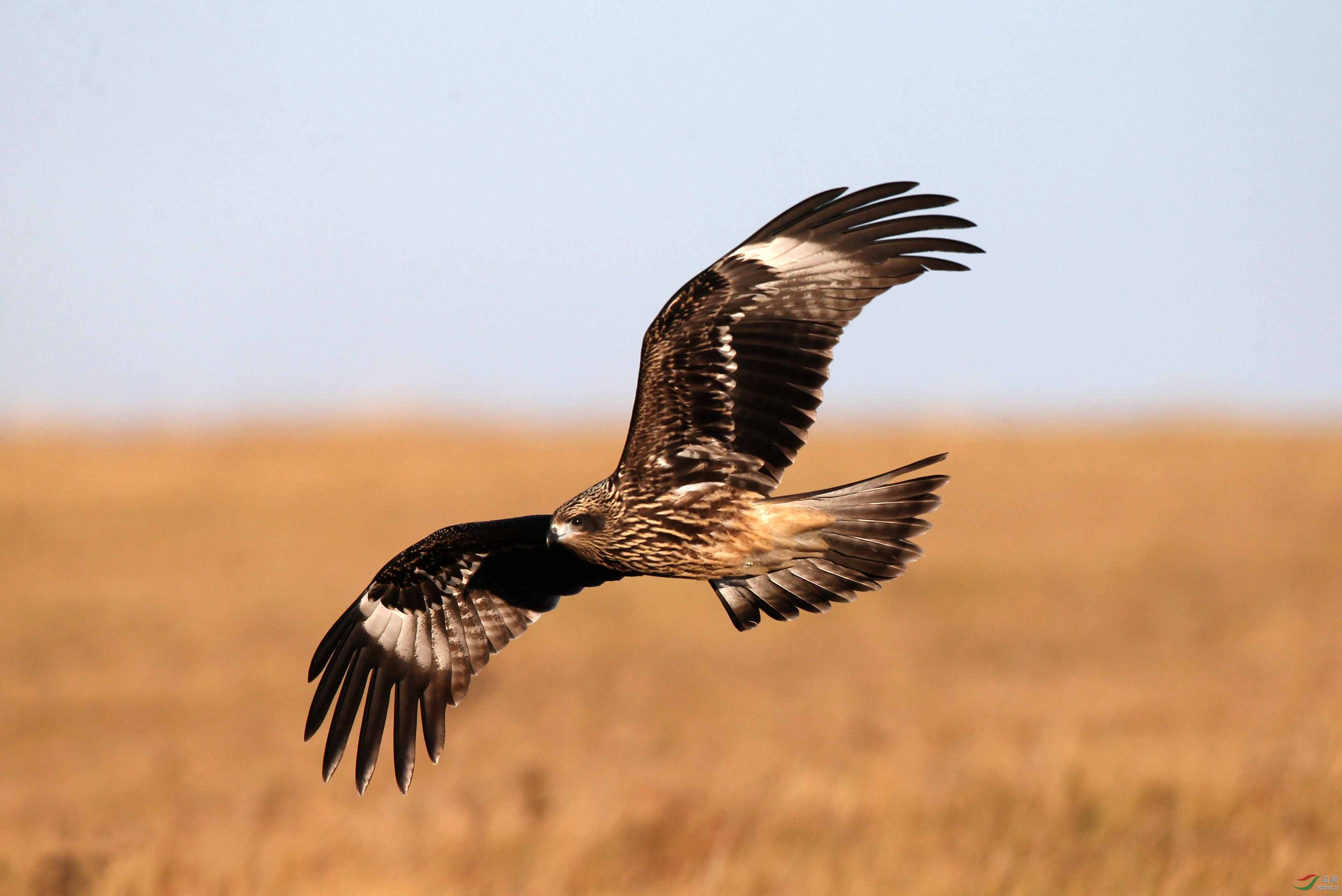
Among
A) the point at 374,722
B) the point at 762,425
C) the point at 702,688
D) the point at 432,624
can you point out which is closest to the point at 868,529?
the point at 762,425

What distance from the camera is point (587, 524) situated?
5555 millimetres

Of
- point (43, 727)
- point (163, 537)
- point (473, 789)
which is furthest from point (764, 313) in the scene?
point (163, 537)

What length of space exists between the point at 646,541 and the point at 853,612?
11.2 m

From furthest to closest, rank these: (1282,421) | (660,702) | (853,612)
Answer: (1282,421)
(853,612)
(660,702)

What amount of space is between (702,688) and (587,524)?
855 cm

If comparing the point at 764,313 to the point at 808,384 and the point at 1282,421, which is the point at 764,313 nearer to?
the point at 808,384

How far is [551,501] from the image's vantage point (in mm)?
17000

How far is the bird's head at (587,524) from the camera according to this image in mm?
5551

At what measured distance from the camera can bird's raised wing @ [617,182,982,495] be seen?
5492mm

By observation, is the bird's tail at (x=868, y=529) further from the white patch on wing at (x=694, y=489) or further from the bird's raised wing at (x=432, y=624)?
the bird's raised wing at (x=432, y=624)

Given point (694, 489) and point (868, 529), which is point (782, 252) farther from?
point (868, 529)

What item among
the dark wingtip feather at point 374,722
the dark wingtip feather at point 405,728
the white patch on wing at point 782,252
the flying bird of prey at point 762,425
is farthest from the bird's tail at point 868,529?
the dark wingtip feather at point 374,722

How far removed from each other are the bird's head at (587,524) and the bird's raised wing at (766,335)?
127 mm

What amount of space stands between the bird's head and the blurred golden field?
135 inches
